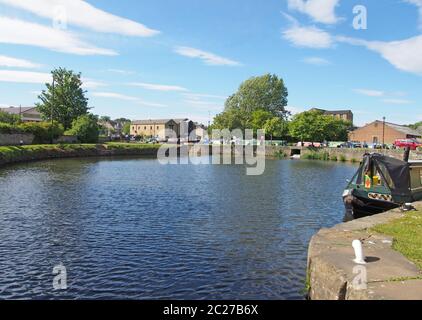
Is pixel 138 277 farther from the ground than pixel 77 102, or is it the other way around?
pixel 77 102

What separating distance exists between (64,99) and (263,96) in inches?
2719

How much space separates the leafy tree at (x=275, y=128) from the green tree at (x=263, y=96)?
21.0 meters

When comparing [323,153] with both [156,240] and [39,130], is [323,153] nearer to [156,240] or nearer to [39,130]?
[39,130]

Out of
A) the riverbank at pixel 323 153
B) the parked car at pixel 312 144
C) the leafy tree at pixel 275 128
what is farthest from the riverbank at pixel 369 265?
the leafy tree at pixel 275 128

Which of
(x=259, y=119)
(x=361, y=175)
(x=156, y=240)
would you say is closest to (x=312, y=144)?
(x=259, y=119)

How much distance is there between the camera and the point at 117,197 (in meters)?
30.2

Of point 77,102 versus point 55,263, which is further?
point 77,102

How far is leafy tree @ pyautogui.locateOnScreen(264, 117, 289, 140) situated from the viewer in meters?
117

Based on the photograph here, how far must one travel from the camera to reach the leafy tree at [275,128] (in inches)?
4599

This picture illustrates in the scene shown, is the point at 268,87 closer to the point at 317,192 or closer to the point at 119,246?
the point at 317,192

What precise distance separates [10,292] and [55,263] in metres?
2.78

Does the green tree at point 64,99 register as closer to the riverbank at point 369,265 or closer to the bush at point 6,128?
the bush at point 6,128

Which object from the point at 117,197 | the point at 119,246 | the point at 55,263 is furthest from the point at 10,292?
the point at 117,197

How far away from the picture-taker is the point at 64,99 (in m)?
98.1
